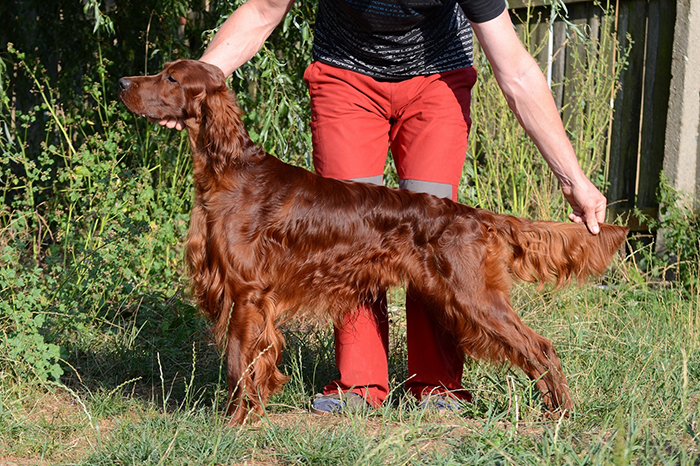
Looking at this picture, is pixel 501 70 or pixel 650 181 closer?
pixel 501 70

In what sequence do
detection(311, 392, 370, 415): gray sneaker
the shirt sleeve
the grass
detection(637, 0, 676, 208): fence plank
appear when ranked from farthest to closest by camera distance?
detection(637, 0, 676, 208): fence plank
detection(311, 392, 370, 415): gray sneaker
the shirt sleeve
the grass

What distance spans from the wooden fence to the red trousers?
217 centimetres

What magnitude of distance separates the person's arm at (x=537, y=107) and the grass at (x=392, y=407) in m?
0.69

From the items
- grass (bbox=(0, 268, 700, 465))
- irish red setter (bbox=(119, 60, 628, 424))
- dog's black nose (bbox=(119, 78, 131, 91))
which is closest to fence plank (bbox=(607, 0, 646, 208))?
grass (bbox=(0, 268, 700, 465))

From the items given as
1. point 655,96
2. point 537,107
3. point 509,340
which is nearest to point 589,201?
point 537,107

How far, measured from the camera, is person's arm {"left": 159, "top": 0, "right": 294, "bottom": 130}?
306cm

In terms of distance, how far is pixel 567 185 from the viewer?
Result: 2844 mm

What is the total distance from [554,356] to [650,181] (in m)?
2.57

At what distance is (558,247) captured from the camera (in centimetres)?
284

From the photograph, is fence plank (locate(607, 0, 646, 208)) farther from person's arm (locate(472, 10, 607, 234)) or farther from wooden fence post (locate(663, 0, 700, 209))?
person's arm (locate(472, 10, 607, 234))

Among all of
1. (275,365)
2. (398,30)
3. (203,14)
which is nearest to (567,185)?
(398,30)

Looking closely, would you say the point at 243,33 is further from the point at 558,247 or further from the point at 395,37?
the point at 558,247

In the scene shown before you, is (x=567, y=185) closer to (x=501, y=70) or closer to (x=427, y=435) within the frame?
(x=501, y=70)

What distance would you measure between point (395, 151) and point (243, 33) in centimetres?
82
